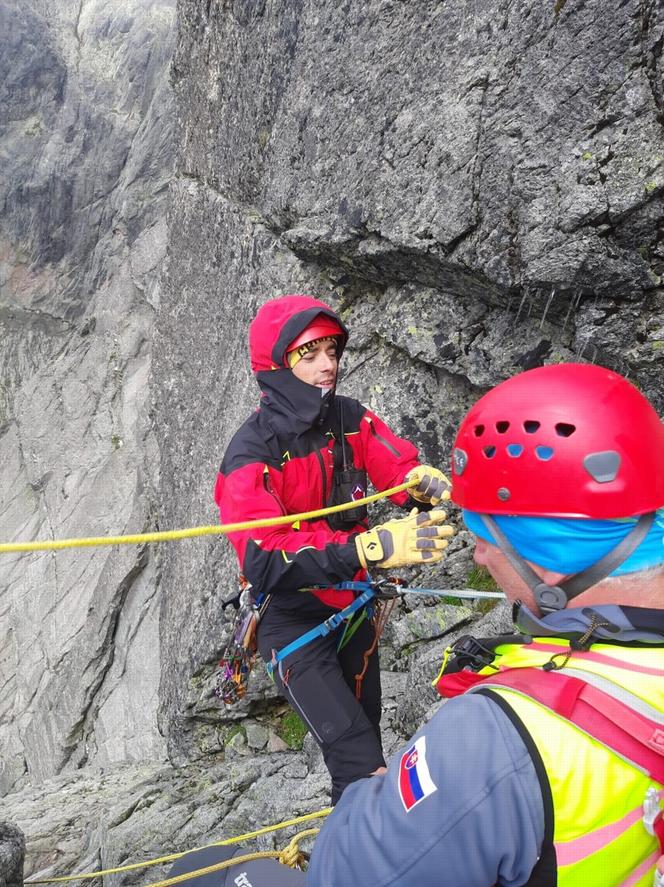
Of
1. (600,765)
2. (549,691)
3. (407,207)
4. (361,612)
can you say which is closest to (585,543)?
(549,691)

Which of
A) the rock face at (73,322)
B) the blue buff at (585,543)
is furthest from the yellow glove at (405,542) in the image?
the rock face at (73,322)

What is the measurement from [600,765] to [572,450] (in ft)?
3.11

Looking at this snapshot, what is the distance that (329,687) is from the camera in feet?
14.7

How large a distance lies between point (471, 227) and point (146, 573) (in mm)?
11163

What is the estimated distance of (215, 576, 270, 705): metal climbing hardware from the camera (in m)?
5.03

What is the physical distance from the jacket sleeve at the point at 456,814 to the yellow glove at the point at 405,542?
2.12 metres

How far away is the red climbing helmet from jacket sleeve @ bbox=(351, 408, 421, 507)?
2827mm

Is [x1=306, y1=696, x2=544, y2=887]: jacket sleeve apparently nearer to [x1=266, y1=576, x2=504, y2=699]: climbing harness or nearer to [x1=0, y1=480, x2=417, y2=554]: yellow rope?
[x1=0, y1=480, x2=417, y2=554]: yellow rope

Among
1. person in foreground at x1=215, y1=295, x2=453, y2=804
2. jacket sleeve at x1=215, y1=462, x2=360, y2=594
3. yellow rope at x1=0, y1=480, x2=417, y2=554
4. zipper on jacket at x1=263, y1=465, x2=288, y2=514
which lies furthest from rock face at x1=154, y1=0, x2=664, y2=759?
jacket sleeve at x1=215, y1=462, x2=360, y2=594

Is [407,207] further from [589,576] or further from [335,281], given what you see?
[589,576]

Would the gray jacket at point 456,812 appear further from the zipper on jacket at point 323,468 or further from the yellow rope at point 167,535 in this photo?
the zipper on jacket at point 323,468

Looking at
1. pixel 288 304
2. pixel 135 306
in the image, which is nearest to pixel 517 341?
pixel 288 304

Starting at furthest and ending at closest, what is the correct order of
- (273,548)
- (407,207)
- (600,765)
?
(407,207)
(273,548)
(600,765)

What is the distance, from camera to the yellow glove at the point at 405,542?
3961 mm
